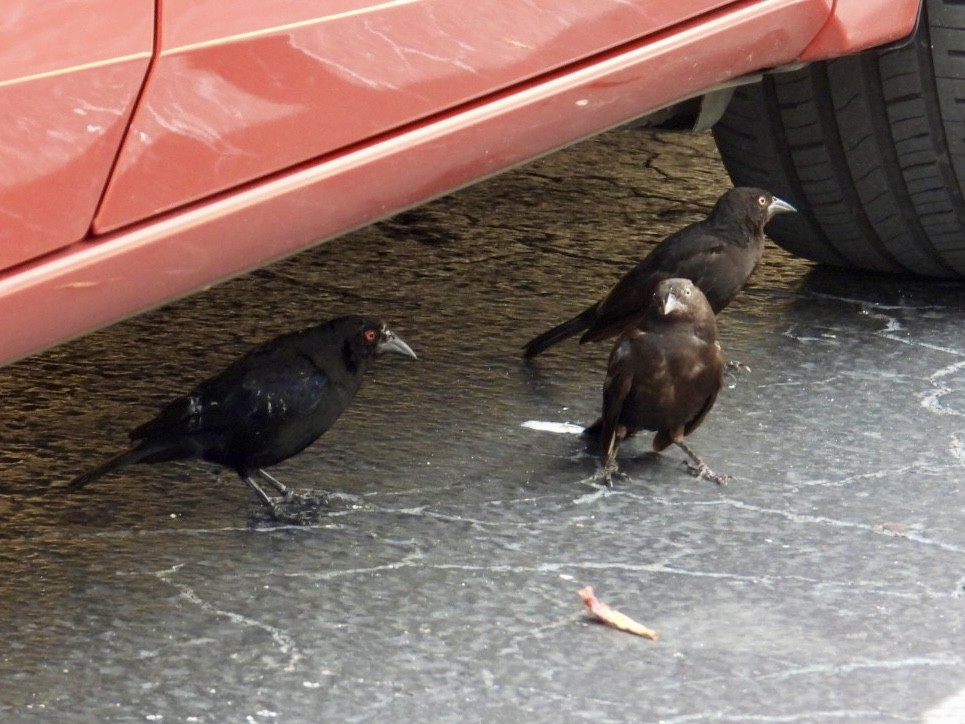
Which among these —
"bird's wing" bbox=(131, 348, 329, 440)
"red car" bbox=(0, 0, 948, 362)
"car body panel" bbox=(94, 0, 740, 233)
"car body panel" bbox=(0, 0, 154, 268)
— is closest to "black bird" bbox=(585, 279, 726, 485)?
"red car" bbox=(0, 0, 948, 362)

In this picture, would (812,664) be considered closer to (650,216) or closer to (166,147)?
(166,147)

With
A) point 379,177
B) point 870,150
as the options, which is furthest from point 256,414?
point 870,150

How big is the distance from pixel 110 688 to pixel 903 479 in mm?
1708

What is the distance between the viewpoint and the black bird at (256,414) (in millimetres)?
3281

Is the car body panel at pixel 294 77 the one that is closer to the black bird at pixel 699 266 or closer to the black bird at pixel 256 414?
the black bird at pixel 256 414

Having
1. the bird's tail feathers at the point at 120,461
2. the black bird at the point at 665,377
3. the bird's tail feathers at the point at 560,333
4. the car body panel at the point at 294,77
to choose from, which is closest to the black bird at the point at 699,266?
the bird's tail feathers at the point at 560,333

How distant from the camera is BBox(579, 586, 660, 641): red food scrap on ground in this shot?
8.97 feet

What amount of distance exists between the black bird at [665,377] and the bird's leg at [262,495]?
716 millimetres

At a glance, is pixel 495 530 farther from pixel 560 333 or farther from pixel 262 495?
pixel 560 333

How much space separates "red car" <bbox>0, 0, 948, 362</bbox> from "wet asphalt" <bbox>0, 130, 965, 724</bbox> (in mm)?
621

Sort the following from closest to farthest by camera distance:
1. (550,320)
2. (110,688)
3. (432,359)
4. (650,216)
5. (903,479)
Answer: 1. (110,688)
2. (903,479)
3. (432,359)
4. (550,320)
5. (650,216)

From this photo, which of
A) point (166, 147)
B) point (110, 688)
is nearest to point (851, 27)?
point (166, 147)

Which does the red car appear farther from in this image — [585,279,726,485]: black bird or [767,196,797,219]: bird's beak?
[767,196,797,219]: bird's beak

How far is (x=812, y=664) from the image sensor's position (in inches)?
103
